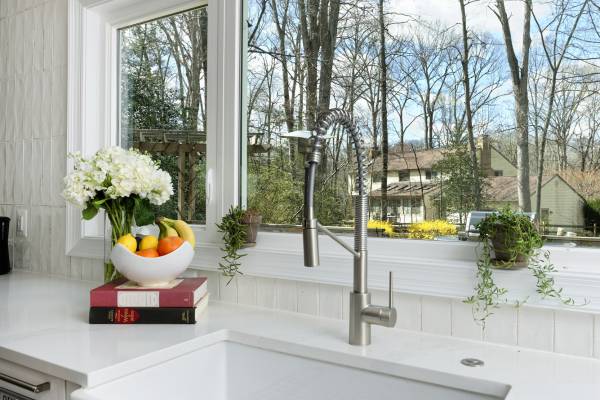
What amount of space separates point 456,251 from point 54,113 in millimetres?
1741

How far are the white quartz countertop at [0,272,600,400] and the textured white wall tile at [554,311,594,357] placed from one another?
0.02 m

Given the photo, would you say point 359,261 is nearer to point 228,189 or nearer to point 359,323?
point 359,323

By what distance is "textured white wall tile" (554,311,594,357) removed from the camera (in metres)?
1.14

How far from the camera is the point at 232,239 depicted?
1.60 meters

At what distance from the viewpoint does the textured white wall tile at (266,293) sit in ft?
5.22

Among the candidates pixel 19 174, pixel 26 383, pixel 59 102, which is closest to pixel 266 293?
pixel 26 383

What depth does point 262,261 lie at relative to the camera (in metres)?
A: 1.59

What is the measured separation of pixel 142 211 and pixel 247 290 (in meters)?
0.40

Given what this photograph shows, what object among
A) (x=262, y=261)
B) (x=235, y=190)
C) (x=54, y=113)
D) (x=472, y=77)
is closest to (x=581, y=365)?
(x=472, y=77)

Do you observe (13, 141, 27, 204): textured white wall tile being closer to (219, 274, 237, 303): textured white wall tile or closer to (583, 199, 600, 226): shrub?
(219, 274, 237, 303): textured white wall tile

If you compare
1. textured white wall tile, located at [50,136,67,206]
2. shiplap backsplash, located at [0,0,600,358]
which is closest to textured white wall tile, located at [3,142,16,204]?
shiplap backsplash, located at [0,0,600,358]

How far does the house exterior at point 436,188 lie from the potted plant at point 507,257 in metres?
0.08

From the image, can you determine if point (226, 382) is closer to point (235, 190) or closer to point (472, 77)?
point (235, 190)

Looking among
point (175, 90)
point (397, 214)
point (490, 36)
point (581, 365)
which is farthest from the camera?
point (175, 90)
